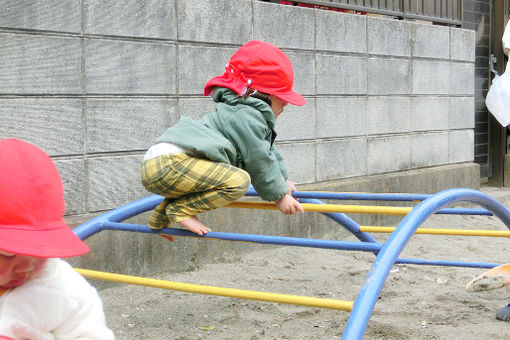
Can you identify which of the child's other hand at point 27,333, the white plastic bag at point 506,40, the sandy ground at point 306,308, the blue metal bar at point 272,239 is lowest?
the sandy ground at point 306,308

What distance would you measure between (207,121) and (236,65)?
27 cm

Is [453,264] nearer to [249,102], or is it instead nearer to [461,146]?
[249,102]

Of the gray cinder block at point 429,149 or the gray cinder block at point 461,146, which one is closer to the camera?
the gray cinder block at point 429,149

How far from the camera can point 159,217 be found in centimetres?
263

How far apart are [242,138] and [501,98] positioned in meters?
5.17

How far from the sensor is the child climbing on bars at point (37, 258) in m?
1.13

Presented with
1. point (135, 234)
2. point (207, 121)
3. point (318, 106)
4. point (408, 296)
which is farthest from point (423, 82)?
point (207, 121)

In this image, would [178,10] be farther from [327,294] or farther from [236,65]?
[327,294]

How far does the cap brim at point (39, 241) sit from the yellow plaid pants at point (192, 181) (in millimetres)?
1325

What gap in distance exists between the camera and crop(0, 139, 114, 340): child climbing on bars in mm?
1133

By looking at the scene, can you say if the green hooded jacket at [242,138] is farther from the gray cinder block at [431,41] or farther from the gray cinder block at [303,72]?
the gray cinder block at [431,41]

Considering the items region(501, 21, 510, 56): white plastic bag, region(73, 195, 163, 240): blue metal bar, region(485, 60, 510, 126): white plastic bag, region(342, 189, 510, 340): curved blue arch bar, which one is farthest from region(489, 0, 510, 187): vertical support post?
region(73, 195, 163, 240): blue metal bar

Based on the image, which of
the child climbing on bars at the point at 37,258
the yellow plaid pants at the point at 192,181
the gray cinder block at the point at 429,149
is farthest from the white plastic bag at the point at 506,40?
the child climbing on bars at the point at 37,258

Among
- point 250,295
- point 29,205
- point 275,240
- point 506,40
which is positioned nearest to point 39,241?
point 29,205
